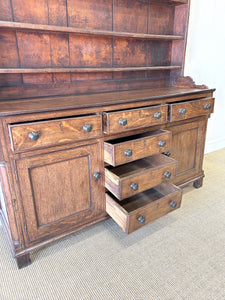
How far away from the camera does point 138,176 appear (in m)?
1.37

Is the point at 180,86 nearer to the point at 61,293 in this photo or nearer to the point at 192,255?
the point at 192,255

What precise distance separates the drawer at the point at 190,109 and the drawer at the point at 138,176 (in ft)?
1.03

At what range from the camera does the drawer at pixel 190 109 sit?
1.57 m

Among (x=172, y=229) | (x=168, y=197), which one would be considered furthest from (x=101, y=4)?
(x=172, y=229)

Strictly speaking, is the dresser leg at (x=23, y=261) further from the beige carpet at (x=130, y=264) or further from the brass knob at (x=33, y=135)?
the brass knob at (x=33, y=135)

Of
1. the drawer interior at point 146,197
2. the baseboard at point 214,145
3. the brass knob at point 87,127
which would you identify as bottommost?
the baseboard at point 214,145

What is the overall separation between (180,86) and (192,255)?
4.65 ft

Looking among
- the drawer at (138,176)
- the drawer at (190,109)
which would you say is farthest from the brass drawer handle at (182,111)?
the drawer at (138,176)

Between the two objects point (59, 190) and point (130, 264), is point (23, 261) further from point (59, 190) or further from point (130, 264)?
point (130, 264)

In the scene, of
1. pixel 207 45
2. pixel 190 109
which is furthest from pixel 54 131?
pixel 207 45

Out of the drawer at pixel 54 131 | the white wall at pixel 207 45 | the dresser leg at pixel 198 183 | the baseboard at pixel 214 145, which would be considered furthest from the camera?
the baseboard at pixel 214 145

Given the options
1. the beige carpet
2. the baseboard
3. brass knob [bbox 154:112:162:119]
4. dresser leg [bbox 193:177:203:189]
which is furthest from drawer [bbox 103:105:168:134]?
the baseboard

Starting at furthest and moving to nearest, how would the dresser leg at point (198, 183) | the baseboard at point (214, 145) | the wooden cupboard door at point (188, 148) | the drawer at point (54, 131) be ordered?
the baseboard at point (214, 145) → the dresser leg at point (198, 183) → the wooden cupboard door at point (188, 148) → the drawer at point (54, 131)

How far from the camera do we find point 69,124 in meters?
1.18
